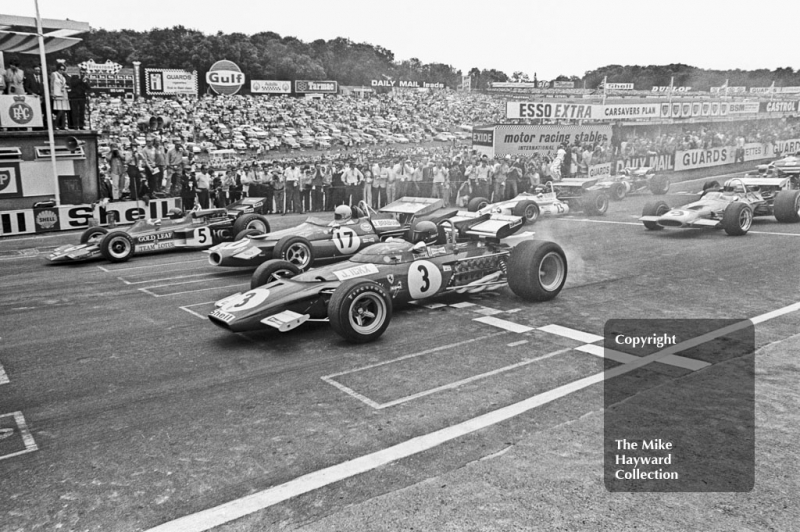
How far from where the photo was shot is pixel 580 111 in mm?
36969

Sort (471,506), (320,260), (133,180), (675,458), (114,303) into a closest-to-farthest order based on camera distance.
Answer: (471,506), (675,458), (114,303), (320,260), (133,180)

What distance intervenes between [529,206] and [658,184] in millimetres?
9071

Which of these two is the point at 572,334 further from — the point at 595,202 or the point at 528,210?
the point at 595,202

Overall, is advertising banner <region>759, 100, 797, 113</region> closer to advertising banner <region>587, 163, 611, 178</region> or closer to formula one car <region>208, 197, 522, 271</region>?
advertising banner <region>587, 163, 611, 178</region>

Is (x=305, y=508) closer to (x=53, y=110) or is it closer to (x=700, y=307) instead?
(x=700, y=307)

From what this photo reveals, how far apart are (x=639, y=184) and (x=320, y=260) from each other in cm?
1759

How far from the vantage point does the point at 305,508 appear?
486 centimetres

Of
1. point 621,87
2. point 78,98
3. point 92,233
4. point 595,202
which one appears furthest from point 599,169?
point 621,87

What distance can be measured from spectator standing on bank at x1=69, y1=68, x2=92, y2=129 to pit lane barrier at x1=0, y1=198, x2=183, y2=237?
451 cm

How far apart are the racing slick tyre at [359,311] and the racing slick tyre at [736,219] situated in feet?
38.4

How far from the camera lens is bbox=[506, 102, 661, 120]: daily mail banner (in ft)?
114

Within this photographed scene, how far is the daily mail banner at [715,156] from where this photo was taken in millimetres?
36344

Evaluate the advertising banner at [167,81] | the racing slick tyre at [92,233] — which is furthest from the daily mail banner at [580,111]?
the advertising banner at [167,81]

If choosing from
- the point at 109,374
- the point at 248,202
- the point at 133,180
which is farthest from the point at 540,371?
the point at 133,180
